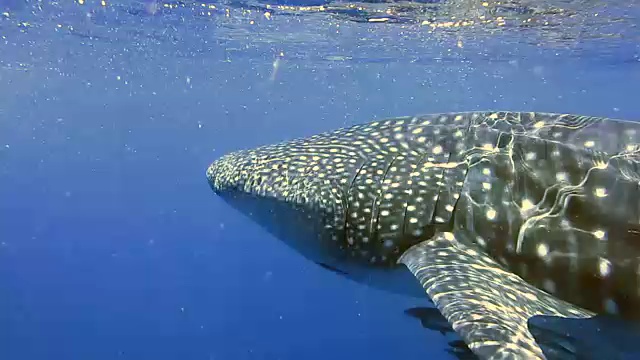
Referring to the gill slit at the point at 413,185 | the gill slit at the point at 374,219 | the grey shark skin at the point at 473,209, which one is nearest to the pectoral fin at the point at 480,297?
the grey shark skin at the point at 473,209

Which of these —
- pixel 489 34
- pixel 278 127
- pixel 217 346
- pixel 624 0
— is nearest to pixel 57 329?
pixel 217 346

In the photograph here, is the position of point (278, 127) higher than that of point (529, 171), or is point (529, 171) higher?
point (529, 171)

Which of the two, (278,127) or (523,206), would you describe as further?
(278,127)

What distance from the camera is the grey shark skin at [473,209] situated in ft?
Result: 10.7

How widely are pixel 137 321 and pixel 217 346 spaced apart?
5293 mm

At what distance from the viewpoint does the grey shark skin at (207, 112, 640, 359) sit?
3.27 meters

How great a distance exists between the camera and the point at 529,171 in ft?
12.3

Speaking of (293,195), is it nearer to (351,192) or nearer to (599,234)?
(351,192)

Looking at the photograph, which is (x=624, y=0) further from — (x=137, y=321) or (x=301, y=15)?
(x=137, y=321)

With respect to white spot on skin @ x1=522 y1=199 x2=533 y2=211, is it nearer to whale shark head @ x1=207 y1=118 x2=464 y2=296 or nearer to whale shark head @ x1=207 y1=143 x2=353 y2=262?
whale shark head @ x1=207 y1=118 x2=464 y2=296

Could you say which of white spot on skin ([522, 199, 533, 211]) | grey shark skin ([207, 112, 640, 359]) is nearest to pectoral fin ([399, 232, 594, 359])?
grey shark skin ([207, 112, 640, 359])

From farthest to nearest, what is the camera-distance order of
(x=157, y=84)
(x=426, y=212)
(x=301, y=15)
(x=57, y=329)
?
(x=157, y=84) < (x=57, y=329) < (x=301, y=15) < (x=426, y=212)

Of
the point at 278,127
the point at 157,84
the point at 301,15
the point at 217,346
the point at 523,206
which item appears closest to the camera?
the point at 523,206

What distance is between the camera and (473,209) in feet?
12.4
